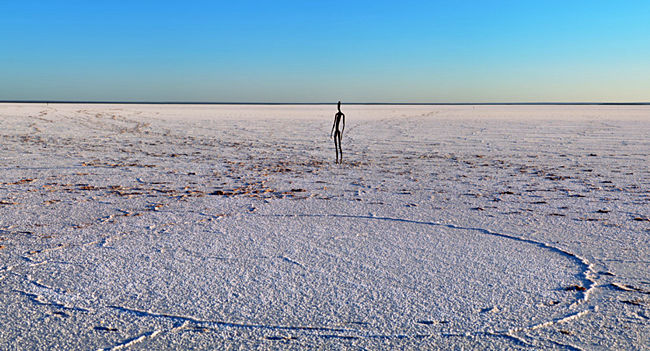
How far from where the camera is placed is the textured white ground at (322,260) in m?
2.43

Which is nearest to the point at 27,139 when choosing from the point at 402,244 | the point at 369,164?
the point at 369,164

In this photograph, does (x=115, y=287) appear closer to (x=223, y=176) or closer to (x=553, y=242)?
(x=553, y=242)

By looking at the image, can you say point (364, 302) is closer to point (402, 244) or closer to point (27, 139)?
point (402, 244)

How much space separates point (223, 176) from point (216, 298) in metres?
4.43

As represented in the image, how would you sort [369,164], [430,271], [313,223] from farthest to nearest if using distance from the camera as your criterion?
[369,164]
[313,223]
[430,271]

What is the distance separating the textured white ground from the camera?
2.43m

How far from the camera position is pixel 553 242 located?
386 cm

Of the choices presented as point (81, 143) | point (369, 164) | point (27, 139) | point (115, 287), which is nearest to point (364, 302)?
point (115, 287)

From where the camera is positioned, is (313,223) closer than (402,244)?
No

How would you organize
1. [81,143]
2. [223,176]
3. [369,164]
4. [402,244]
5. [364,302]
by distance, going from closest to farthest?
[364,302] < [402,244] < [223,176] < [369,164] < [81,143]

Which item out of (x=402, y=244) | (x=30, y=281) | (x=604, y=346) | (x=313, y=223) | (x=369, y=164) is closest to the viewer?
(x=604, y=346)

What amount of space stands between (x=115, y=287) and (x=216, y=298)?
1.99 ft

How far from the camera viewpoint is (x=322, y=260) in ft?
11.4

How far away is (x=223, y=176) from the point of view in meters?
7.10
